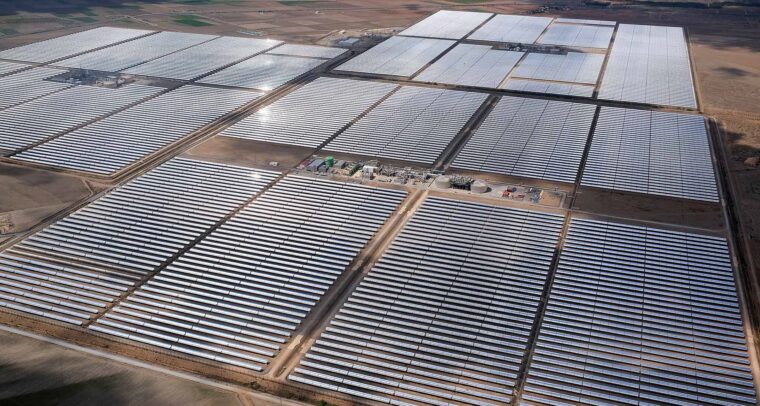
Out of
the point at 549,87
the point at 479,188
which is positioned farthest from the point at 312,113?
the point at 549,87

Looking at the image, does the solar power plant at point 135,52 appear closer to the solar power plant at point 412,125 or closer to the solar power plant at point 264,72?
the solar power plant at point 264,72

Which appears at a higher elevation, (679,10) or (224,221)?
(679,10)

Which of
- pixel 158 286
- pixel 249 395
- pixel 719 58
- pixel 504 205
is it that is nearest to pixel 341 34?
pixel 719 58

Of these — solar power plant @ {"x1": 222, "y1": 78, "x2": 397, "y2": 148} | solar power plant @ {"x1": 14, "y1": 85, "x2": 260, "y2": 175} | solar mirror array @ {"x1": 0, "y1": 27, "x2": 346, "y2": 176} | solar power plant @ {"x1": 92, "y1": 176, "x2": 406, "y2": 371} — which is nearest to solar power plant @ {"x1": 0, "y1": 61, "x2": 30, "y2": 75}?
solar mirror array @ {"x1": 0, "y1": 27, "x2": 346, "y2": 176}

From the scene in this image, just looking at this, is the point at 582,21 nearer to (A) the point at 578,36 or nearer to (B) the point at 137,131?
(A) the point at 578,36

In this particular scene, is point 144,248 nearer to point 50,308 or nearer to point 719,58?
point 50,308
